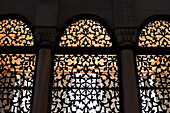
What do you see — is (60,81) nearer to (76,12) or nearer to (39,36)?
(39,36)

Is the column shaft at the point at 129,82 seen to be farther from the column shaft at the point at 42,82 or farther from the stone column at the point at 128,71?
the column shaft at the point at 42,82

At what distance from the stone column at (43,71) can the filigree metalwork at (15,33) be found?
463 millimetres

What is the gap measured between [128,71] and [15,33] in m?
2.88

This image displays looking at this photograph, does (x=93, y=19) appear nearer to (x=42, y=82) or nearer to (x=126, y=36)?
(x=126, y=36)

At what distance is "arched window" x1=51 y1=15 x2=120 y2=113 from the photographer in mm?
4629

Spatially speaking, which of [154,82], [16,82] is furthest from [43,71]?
[154,82]

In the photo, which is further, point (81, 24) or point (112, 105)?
point (81, 24)

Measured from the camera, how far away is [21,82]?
15.9 feet

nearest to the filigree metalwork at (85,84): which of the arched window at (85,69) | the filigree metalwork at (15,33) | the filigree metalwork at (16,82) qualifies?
the arched window at (85,69)

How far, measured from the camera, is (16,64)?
16.4 ft

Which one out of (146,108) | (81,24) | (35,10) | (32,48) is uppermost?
(35,10)

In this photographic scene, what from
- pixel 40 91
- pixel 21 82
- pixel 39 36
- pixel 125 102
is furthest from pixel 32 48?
pixel 125 102

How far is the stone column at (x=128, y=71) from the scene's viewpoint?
438 cm

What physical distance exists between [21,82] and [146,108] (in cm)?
283
